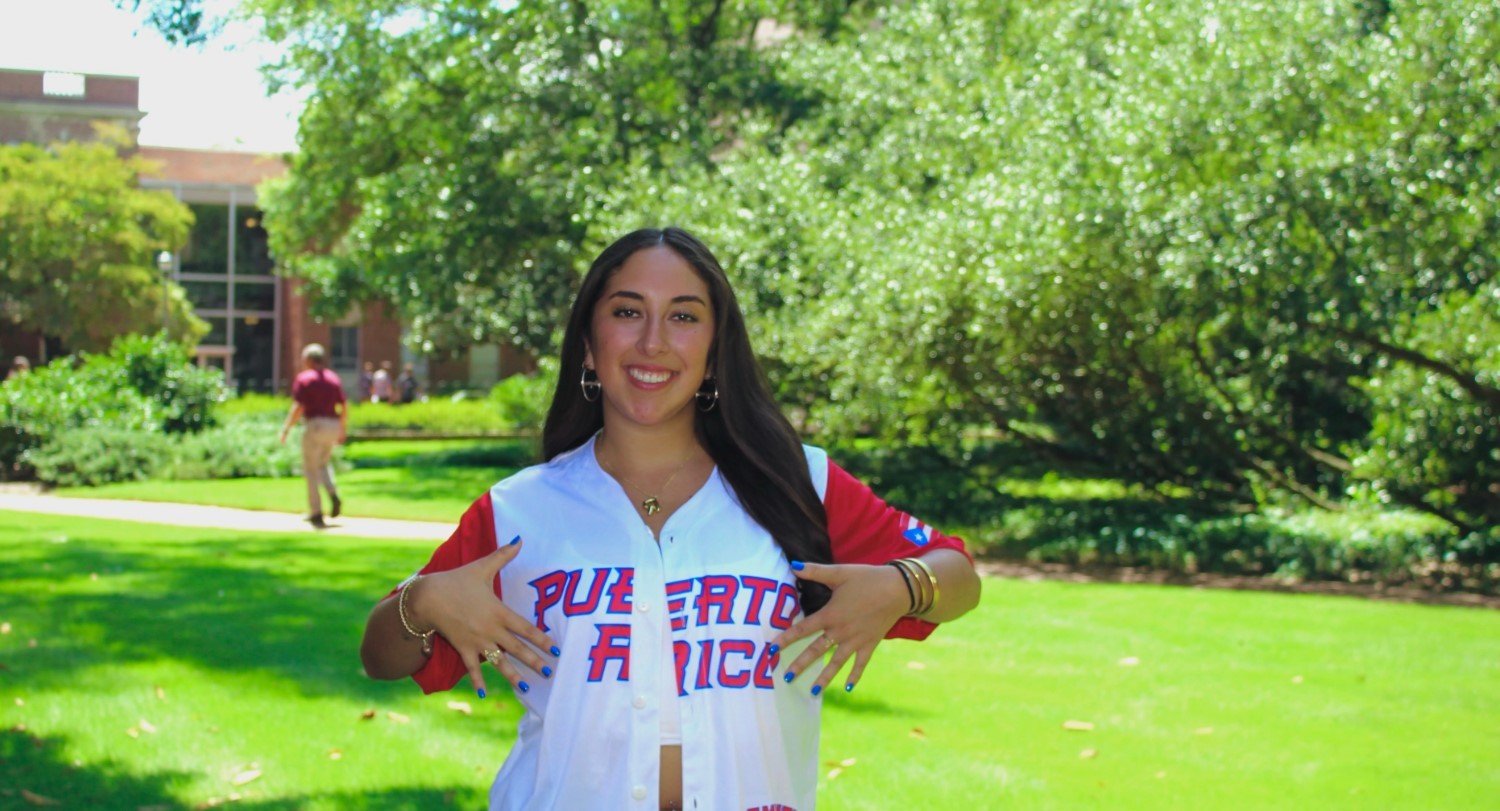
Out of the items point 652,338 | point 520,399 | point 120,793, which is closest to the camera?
point 652,338

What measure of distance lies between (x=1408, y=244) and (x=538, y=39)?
42.8 feet

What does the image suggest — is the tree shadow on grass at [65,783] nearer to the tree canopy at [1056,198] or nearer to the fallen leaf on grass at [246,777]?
the fallen leaf on grass at [246,777]

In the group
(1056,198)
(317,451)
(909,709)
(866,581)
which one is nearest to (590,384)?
(866,581)

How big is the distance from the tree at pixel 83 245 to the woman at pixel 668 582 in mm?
32758

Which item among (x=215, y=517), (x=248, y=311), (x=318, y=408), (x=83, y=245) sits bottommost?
(x=215, y=517)

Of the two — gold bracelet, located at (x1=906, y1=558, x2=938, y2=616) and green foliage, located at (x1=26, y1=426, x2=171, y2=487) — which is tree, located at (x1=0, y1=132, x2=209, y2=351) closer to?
green foliage, located at (x1=26, y1=426, x2=171, y2=487)

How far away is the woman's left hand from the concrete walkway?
441 inches

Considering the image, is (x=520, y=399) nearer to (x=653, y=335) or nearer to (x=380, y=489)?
(x=380, y=489)

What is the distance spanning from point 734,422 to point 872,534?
0.33 m

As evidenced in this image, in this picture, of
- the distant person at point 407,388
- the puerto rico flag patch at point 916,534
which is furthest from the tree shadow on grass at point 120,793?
the distant person at point 407,388

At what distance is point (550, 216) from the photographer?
70.4 feet

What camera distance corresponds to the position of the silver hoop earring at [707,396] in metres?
2.79

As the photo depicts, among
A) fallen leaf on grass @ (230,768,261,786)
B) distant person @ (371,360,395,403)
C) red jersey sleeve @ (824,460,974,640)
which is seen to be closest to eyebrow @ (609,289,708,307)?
red jersey sleeve @ (824,460,974,640)

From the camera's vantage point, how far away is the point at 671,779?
2.40 metres
